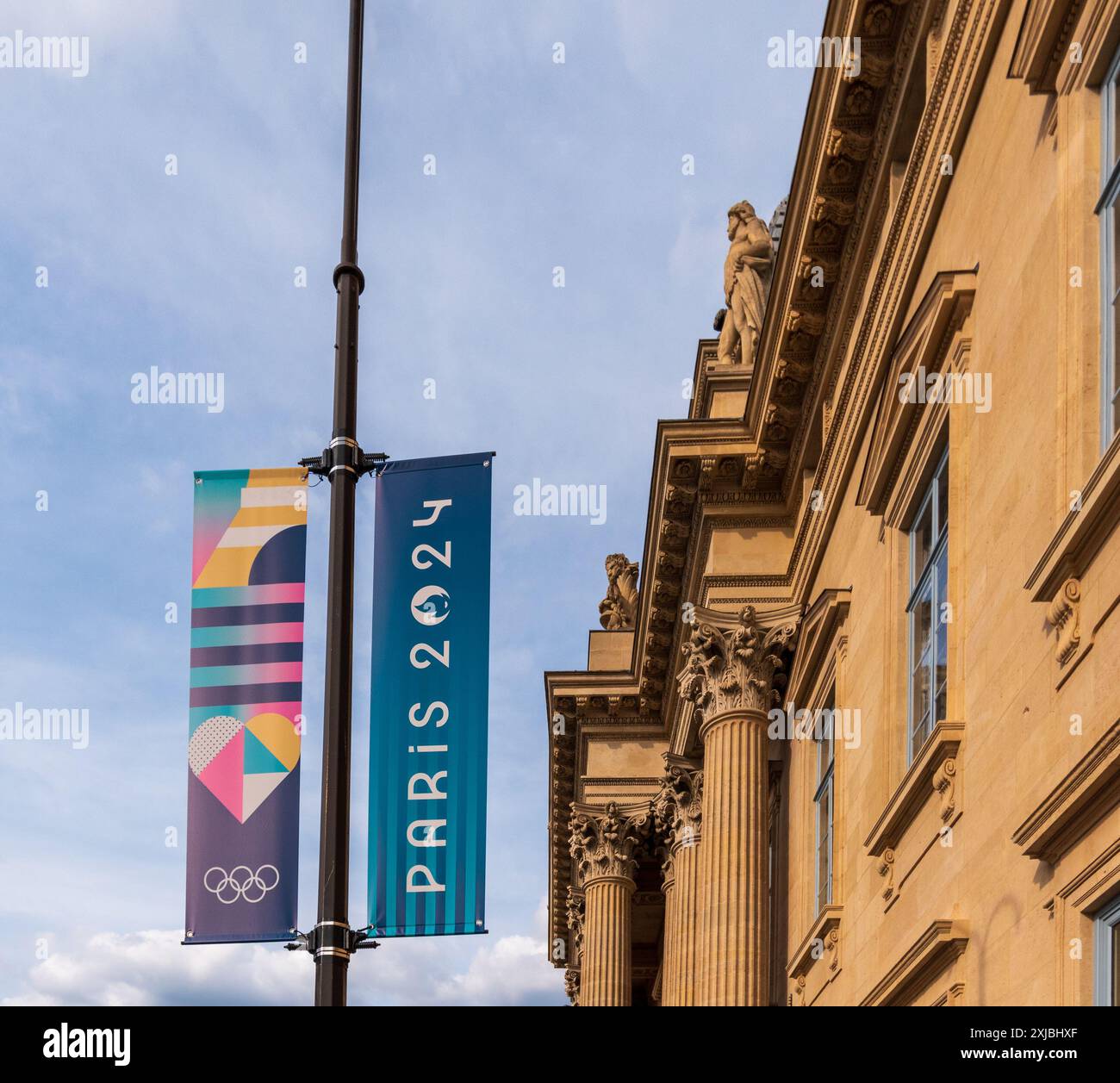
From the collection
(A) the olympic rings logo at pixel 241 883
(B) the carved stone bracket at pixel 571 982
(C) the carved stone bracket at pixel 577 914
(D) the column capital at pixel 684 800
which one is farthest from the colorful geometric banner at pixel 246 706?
(B) the carved stone bracket at pixel 571 982

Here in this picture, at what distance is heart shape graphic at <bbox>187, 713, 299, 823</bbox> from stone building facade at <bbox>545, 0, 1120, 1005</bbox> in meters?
4.61

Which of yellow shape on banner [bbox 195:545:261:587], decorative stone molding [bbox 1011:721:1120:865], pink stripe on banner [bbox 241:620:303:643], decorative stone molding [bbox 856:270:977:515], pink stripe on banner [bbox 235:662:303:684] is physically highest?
decorative stone molding [bbox 856:270:977:515]

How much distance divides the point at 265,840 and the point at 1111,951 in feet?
16.5

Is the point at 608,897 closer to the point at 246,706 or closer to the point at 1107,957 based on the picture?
the point at 246,706

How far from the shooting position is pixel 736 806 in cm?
2339

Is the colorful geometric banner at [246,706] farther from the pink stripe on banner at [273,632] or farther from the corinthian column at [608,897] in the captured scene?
the corinthian column at [608,897]

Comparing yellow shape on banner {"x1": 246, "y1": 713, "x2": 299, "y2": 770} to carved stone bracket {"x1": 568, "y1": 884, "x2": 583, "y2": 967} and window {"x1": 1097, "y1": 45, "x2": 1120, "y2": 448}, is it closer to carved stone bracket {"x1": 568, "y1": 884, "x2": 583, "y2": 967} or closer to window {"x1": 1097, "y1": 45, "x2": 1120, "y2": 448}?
window {"x1": 1097, "y1": 45, "x2": 1120, "y2": 448}

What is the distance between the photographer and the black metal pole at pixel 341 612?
9664 mm

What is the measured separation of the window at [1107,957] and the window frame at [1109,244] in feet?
8.82

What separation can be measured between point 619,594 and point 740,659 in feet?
68.3

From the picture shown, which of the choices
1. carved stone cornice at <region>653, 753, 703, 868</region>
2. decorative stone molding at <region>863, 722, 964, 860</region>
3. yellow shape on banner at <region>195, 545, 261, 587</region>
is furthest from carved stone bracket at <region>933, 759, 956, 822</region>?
carved stone cornice at <region>653, 753, 703, 868</region>

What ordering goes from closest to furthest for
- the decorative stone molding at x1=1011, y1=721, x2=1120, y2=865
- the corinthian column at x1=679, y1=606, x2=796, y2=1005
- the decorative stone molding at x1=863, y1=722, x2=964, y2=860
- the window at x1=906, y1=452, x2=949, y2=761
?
the decorative stone molding at x1=1011, y1=721, x2=1120, y2=865 → the decorative stone molding at x1=863, y1=722, x2=964, y2=860 → the window at x1=906, y1=452, x2=949, y2=761 → the corinthian column at x1=679, y1=606, x2=796, y2=1005

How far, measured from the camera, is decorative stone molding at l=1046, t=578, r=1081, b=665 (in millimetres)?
10304
